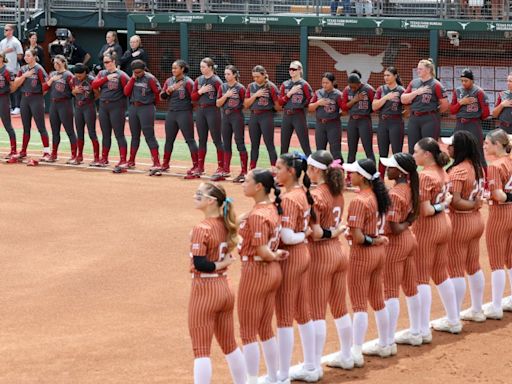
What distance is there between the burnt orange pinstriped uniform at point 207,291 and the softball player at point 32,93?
1266cm

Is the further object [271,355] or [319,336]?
[319,336]

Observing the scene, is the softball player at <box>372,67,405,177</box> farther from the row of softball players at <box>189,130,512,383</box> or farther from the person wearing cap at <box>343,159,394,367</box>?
the person wearing cap at <box>343,159,394,367</box>

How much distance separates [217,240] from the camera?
8.18m

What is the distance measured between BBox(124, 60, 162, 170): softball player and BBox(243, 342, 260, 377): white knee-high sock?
11.1m

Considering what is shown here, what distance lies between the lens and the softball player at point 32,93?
20.3 m

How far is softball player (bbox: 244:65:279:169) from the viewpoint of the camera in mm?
18344

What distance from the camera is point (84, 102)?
65.7ft

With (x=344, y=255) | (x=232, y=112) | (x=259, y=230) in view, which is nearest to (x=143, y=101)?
(x=232, y=112)

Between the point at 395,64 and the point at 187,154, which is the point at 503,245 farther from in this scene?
the point at 395,64

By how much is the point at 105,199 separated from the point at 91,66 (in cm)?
1295

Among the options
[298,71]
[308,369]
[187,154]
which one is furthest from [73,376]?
[187,154]

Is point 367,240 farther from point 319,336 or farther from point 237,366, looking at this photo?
point 237,366

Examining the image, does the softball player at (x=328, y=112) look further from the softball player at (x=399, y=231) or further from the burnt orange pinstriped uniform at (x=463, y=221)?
the softball player at (x=399, y=231)

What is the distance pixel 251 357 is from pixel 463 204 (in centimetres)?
303
